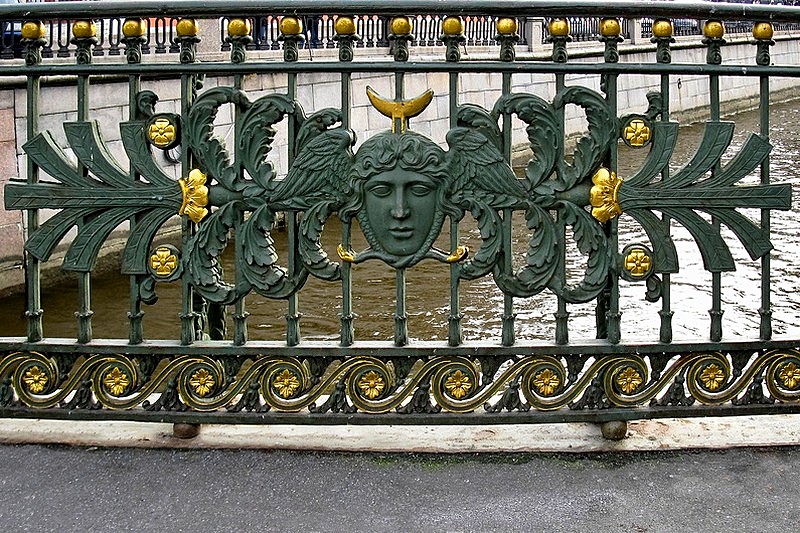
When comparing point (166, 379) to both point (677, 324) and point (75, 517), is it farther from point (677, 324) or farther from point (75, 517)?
point (677, 324)

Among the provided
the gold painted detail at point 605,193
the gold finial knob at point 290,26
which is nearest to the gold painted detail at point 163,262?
the gold finial knob at point 290,26

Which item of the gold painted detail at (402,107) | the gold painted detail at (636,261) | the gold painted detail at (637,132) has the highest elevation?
the gold painted detail at (402,107)

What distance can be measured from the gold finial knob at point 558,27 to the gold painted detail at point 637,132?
361mm

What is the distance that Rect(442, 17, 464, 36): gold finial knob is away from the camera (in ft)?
11.7

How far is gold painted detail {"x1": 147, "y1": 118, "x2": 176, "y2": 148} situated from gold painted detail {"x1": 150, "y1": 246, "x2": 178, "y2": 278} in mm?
336

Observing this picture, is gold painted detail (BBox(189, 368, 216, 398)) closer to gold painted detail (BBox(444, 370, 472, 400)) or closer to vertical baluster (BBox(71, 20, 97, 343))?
vertical baluster (BBox(71, 20, 97, 343))

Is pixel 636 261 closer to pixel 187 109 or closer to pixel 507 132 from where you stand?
pixel 507 132

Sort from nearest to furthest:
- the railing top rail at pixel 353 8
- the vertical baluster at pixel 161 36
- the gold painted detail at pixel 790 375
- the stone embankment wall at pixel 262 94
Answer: the railing top rail at pixel 353 8, the gold painted detail at pixel 790 375, the stone embankment wall at pixel 262 94, the vertical baluster at pixel 161 36

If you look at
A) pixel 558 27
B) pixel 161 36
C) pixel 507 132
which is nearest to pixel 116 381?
pixel 507 132

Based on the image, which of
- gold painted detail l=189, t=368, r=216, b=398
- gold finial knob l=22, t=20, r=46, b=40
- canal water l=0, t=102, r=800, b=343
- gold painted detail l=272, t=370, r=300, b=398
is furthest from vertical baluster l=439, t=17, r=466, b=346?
canal water l=0, t=102, r=800, b=343

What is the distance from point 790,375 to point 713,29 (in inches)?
45.6

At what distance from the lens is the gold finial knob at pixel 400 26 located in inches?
140

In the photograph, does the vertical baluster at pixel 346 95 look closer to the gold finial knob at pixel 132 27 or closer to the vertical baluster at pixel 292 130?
the vertical baluster at pixel 292 130

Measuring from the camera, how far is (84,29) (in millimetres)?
3619
